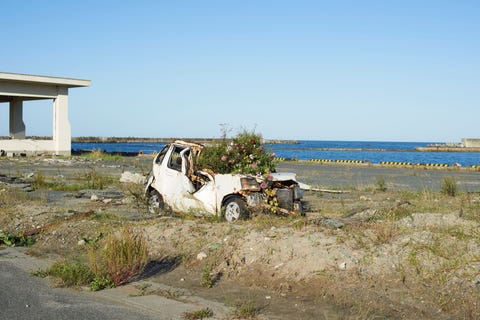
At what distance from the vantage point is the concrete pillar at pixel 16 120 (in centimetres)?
4544

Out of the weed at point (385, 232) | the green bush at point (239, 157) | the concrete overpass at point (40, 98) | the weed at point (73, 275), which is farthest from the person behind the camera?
the concrete overpass at point (40, 98)

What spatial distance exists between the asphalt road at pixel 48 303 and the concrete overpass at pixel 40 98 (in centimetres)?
3555

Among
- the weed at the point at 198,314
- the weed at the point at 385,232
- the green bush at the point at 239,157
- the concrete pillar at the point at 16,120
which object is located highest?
the concrete pillar at the point at 16,120

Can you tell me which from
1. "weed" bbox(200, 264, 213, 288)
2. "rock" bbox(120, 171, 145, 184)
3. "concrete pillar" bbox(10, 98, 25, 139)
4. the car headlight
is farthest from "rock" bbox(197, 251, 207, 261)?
"concrete pillar" bbox(10, 98, 25, 139)

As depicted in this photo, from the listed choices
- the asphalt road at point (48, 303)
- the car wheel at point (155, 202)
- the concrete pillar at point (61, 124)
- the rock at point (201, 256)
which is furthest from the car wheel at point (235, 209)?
the concrete pillar at point (61, 124)

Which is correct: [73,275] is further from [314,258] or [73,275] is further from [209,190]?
[209,190]

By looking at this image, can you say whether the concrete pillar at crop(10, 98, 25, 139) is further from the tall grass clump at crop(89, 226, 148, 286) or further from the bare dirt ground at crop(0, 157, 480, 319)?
the tall grass clump at crop(89, 226, 148, 286)

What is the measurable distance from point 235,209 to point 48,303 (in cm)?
522

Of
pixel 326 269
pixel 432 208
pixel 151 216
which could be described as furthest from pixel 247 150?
pixel 326 269

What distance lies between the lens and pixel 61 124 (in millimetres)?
43875

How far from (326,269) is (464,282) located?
180 cm

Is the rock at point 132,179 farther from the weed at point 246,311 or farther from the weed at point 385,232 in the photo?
the weed at point 246,311

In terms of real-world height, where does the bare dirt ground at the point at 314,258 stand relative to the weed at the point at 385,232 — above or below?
below

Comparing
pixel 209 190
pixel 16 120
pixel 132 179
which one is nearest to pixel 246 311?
pixel 209 190
